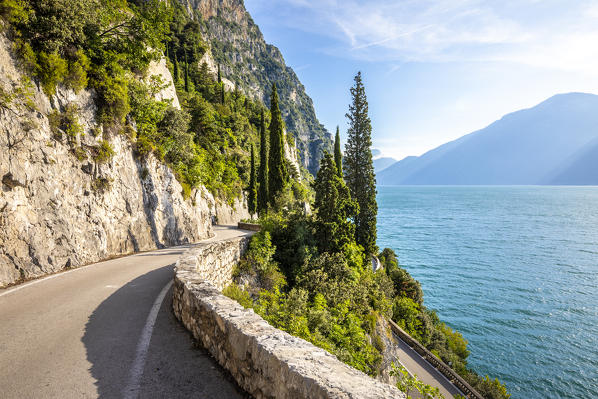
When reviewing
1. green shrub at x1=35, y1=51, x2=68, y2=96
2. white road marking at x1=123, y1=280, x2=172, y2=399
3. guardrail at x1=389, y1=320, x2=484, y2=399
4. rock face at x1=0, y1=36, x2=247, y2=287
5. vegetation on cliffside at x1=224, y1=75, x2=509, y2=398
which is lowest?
guardrail at x1=389, y1=320, x2=484, y2=399

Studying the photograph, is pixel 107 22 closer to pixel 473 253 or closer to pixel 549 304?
pixel 549 304

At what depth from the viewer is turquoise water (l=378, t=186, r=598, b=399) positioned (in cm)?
2250

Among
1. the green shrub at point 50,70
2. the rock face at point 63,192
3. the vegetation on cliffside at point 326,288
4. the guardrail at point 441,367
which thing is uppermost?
the green shrub at point 50,70

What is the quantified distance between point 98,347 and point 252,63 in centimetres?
15144

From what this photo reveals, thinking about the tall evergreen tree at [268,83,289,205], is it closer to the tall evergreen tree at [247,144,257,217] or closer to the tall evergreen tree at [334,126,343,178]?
the tall evergreen tree at [247,144,257,217]

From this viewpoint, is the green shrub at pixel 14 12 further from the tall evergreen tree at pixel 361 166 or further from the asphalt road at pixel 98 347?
the tall evergreen tree at pixel 361 166

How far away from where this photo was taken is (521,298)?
3403cm

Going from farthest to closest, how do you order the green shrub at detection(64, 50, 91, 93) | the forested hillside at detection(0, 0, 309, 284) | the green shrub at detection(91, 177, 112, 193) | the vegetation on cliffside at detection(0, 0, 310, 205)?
the green shrub at detection(91, 177, 112, 193) → the green shrub at detection(64, 50, 91, 93) → the vegetation on cliffside at detection(0, 0, 310, 205) → the forested hillside at detection(0, 0, 309, 284)

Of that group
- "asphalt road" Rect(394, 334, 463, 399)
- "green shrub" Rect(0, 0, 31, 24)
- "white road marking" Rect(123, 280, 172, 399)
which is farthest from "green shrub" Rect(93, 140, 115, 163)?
"asphalt road" Rect(394, 334, 463, 399)

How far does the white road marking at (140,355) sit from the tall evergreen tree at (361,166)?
896 inches

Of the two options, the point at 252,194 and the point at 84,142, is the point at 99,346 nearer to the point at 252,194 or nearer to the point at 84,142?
the point at 84,142

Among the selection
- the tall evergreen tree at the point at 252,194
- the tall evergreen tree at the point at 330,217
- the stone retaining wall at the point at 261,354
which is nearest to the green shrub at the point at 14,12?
the stone retaining wall at the point at 261,354

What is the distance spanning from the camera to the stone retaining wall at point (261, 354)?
2.46 m

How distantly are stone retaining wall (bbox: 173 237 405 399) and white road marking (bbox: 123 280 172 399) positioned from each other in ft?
1.85
